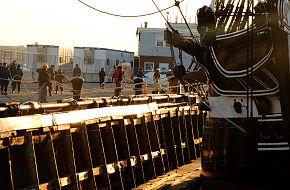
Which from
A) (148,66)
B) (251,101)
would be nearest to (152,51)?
(148,66)

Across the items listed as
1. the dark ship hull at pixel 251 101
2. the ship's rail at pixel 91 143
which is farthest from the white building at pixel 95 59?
the dark ship hull at pixel 251 101

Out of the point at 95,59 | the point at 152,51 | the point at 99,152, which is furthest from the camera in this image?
the point at 152,51

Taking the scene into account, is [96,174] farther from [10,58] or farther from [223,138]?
[10,58]

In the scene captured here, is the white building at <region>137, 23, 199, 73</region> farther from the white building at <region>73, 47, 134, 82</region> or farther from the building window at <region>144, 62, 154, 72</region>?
the white building at <region>73, 47, 134, 82</region>

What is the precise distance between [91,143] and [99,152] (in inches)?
10.4

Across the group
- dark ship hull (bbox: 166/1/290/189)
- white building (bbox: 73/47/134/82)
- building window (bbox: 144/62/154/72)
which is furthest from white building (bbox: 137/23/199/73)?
dark ship hull (bbox: 166/1/290/189)

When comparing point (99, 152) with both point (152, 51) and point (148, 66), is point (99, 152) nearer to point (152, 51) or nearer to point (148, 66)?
point (148, 66)

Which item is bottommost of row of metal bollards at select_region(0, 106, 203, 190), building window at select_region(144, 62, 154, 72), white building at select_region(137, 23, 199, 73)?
row of metal bollards at select_region(0, 106, 203, 190)

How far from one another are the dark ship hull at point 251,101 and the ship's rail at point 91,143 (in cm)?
241

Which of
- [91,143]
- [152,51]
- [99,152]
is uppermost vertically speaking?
[152,51]

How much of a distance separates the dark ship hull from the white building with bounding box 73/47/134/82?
36.0 meters

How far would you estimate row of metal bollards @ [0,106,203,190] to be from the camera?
29.4 feet

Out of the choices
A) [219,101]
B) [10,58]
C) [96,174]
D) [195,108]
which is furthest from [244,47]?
[10,58]

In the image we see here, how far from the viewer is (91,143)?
11.6 meters
